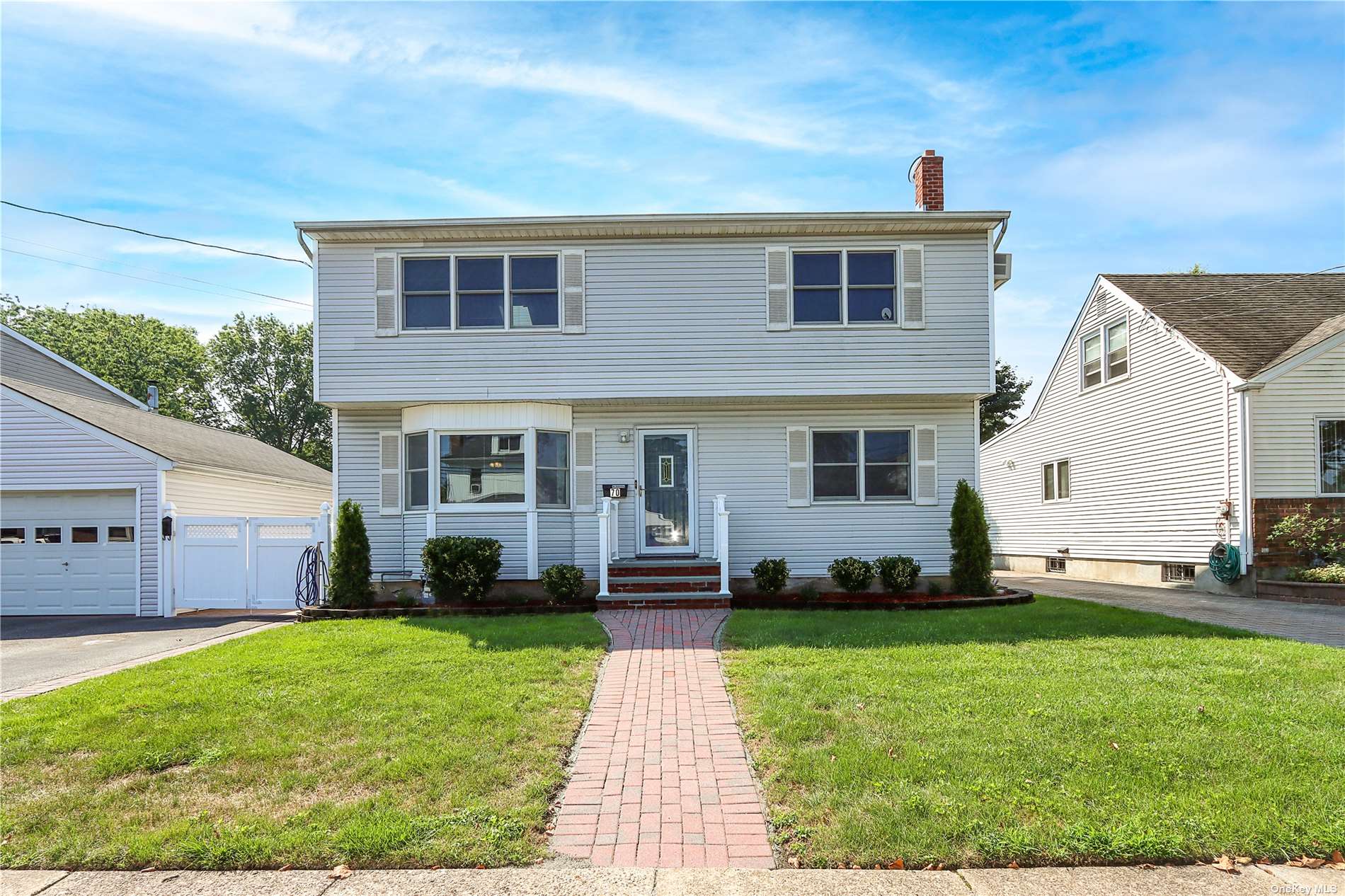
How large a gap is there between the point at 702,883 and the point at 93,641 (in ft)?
35.8

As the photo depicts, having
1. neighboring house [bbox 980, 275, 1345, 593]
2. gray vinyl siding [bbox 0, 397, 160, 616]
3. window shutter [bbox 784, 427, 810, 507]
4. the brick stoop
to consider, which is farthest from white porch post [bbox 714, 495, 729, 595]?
gray vinyl siding [bbox 0, 397, 160, 616]

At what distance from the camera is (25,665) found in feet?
29.0

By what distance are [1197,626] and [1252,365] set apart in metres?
7.58

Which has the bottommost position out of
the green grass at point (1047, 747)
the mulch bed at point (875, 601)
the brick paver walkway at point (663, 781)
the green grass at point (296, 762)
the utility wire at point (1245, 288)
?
the mulch bed at point (875, 601)

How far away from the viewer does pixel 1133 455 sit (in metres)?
17.0

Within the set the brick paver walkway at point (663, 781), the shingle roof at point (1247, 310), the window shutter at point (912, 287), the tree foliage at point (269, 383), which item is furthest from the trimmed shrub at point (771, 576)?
the tree foliage at point (269, 383)

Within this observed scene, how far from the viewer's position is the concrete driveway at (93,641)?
817 cm

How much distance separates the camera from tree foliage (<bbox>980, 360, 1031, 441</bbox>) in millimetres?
40969

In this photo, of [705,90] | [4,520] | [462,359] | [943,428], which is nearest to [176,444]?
[4,520]

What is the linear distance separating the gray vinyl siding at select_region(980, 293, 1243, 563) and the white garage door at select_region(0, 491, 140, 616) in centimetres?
1976

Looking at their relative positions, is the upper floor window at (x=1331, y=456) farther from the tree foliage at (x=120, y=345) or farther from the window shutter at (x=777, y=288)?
the tree foliage at (x=120, y=345)

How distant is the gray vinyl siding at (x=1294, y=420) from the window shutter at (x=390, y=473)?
14.9 meters

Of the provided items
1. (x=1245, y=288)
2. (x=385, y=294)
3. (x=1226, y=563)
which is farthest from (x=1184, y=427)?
(x=385, y=294)

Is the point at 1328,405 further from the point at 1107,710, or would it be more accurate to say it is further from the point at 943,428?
the point at 1107,710
